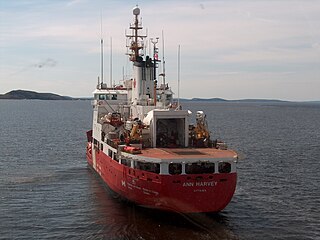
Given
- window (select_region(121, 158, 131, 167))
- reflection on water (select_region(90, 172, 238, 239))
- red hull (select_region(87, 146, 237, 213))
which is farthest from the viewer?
window (select_region(121, 158, 131, 167))

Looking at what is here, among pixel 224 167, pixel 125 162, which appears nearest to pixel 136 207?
pixel 125 162

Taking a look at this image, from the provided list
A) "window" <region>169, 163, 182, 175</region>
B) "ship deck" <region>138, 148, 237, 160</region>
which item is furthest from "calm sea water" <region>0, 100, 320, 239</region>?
"window" <region>169, 163, 182, 175</region>

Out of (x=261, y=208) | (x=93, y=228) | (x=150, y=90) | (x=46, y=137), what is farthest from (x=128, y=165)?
(x=46, y=137)

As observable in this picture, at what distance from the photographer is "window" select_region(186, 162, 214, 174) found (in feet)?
97.1

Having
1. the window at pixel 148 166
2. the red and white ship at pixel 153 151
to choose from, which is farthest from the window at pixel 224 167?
the window at pixel 148 166

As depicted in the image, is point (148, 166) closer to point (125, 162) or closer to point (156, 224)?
point (125, 162)

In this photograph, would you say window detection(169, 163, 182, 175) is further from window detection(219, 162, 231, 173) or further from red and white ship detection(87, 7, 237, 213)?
window detection(219, 162, 231, 173)

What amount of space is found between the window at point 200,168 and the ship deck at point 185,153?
0.53 meters

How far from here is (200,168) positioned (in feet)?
97.8

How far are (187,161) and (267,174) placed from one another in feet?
62.0

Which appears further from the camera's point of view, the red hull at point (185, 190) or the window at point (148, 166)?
the window at point (148, 166)

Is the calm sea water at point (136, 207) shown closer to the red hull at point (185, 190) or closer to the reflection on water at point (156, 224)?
the reflection on water at point (156, 224)

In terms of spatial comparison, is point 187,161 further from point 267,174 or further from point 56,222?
point 267,174

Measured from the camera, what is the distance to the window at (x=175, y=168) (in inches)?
1150
